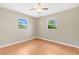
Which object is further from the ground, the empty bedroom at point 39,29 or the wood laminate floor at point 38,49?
the empty bedroom at point 39,29

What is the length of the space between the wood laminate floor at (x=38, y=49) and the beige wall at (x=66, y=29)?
83 millimetres

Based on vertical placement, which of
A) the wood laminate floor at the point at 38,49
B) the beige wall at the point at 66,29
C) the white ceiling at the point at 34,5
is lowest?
the wood laminate floor at the point at 38,49

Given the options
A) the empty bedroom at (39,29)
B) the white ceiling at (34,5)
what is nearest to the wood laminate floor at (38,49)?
the empty bedroom at (39,29)

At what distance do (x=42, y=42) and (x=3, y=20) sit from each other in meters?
0.61

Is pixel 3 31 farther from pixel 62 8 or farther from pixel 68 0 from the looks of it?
pixel 68 0

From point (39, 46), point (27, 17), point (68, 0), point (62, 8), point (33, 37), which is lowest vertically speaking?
point (39, 46)

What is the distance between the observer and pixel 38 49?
1646mm

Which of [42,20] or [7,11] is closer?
[7,11]

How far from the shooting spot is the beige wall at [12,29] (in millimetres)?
1587

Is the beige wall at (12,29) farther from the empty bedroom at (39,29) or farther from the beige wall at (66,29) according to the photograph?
the beige wall at (66,29)

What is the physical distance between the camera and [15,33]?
1.62 meters

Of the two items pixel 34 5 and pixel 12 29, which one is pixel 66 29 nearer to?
pixel 34 5

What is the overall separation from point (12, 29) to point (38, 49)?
17.8 inches
